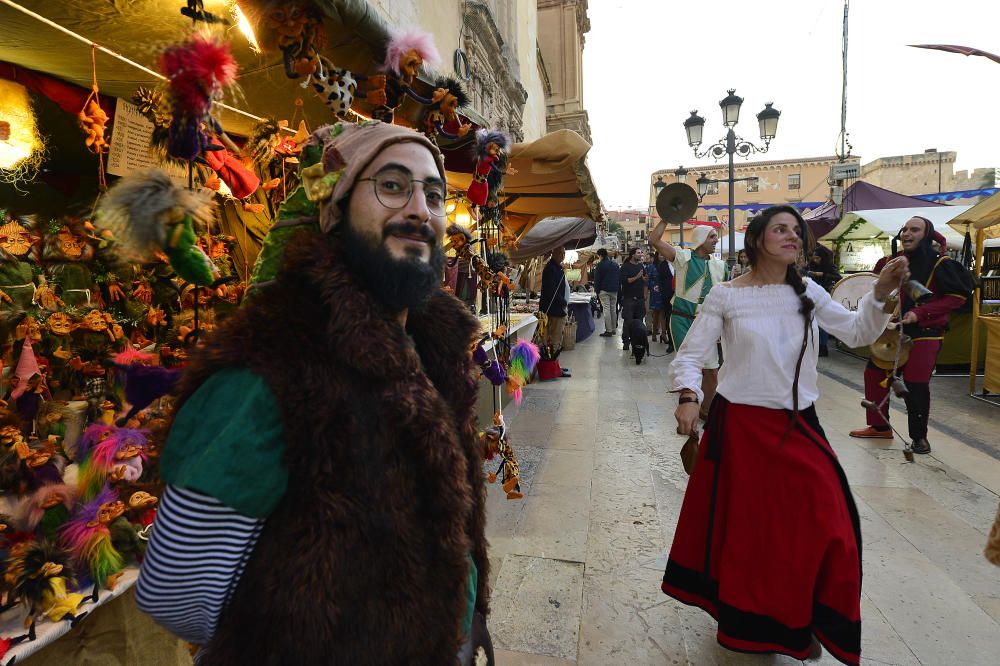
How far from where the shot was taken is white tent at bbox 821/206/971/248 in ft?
34.4

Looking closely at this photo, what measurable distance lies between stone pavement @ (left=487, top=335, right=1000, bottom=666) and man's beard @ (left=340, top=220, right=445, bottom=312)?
76.3 inches

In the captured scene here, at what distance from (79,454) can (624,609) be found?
8.44 feet

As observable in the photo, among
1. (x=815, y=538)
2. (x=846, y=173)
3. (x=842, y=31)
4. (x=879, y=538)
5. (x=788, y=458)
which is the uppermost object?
(x=842, y=31)

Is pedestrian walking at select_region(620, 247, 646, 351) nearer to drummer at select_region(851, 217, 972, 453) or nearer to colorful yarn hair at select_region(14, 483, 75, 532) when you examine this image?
drummer at select_region(851, 217, 972, 453)

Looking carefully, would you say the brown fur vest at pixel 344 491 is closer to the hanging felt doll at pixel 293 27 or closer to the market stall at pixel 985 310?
the hanging felt doll at pixel 293 27

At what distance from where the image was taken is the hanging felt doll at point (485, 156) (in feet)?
8.16

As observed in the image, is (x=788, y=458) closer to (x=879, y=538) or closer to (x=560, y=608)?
(x=560, y=608)

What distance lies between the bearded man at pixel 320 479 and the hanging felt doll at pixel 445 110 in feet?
3.88

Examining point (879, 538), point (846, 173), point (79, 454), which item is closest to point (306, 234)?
point (79, 454)

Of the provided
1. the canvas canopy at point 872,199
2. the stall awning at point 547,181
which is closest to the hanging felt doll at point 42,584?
the stall awning at point 547,181

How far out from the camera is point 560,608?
2.62 m

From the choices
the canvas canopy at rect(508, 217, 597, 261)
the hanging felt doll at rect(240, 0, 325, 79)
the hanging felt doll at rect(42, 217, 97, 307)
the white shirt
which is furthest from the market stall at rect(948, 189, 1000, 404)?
the hanging felt doll at rect(42, 217, 97, 307)

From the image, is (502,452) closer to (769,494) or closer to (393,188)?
(769,494)

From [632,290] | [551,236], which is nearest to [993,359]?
[632,290]
